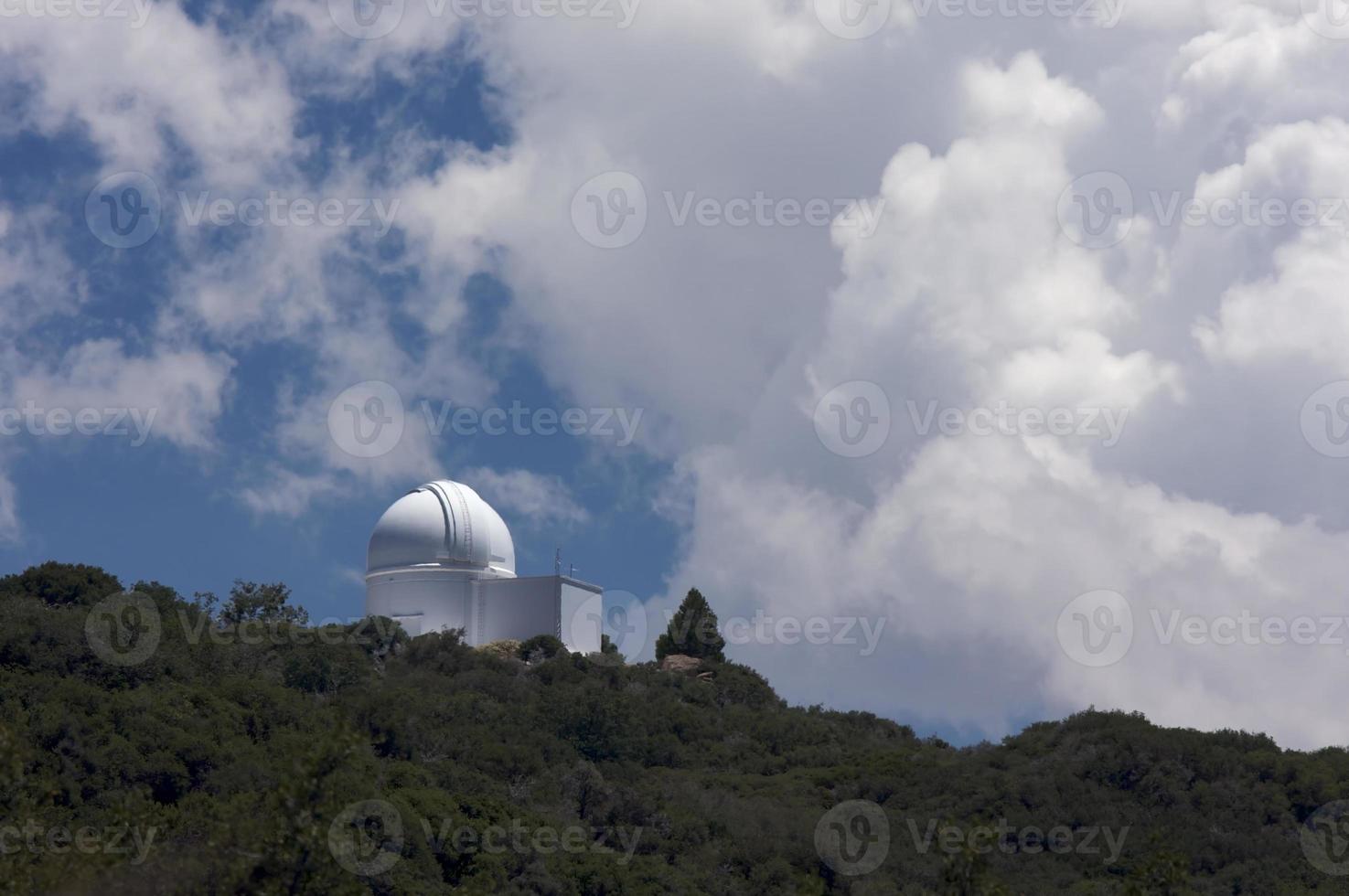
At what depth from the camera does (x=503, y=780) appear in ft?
125

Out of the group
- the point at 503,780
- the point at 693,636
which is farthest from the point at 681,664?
the point at 503,780

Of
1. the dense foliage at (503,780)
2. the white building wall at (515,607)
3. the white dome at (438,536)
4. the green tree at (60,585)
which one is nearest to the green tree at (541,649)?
the dense foliage at (503,780)

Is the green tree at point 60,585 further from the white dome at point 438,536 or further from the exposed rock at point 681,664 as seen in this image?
the exposed rock at point 681,664

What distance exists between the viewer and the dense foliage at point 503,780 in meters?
23.0

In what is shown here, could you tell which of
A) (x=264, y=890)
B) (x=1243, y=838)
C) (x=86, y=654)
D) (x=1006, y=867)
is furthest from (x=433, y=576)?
(x=264, y=890)

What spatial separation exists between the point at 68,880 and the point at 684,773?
2397 centimetres

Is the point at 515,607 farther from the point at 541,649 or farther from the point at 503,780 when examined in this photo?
the point at 503,780

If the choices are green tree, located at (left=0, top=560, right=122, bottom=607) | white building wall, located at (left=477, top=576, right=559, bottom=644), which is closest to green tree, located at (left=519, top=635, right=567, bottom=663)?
white building wall, located at (left=477, top=576, right=559, bottom=644)

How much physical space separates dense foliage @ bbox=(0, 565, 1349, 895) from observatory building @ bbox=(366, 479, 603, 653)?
159cm

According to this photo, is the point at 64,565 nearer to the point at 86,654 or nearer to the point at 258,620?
the point at 258,620

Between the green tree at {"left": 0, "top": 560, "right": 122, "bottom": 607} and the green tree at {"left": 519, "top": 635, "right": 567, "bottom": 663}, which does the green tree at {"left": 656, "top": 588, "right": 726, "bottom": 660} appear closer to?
the green tree at {"left": 519, "top": 635, "right": 567, "bottom": 663}

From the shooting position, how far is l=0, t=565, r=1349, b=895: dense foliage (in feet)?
75.5

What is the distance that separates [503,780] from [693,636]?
69.6 ft

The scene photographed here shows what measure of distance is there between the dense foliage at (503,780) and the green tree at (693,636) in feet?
18.1
